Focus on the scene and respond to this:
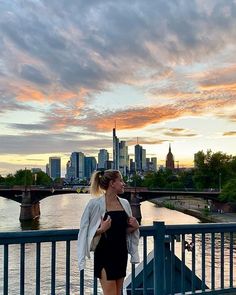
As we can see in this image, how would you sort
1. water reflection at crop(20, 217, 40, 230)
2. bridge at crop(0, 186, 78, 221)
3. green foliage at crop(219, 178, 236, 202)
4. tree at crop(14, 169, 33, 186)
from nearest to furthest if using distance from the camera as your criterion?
water reflection at crop(20, 217, 40, 230)
green foliage at crop(219, 178, 236, 202)
bridge at crop(0, 186, 78, 221)
tree at crop(14, 169, 33, 186)

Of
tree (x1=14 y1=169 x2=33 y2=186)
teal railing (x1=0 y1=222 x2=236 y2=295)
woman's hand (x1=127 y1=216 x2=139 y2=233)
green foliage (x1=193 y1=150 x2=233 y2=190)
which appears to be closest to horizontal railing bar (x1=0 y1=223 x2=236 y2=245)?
teal railing (x1=0 y1=222 x2=236 y2=295)

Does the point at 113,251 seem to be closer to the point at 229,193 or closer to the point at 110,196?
the point at 110,196

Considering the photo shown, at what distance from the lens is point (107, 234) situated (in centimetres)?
450

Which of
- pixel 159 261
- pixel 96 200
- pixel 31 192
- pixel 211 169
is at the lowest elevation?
pixel 31 192

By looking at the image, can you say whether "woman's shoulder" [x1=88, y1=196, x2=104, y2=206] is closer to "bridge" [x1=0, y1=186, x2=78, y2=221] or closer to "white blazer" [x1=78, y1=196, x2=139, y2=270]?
"white blazer" [x1=78, y1=196, x2=139, y2=270]

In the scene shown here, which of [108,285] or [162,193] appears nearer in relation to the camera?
[108,285]

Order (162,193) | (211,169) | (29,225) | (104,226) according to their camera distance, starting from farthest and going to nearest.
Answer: (211,169) < (162,193) < (29,225) < (104,226)

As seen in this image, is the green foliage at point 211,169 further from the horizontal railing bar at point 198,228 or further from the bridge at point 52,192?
the horizontal railing bar at point 198,228

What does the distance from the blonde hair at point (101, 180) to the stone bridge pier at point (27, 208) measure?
68962mm

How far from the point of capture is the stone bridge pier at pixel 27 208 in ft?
240

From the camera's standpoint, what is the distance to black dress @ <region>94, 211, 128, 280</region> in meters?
4.50

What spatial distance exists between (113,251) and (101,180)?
67 centimetres

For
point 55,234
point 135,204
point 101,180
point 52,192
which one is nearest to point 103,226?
point 101,180

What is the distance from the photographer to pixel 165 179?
136750mm
